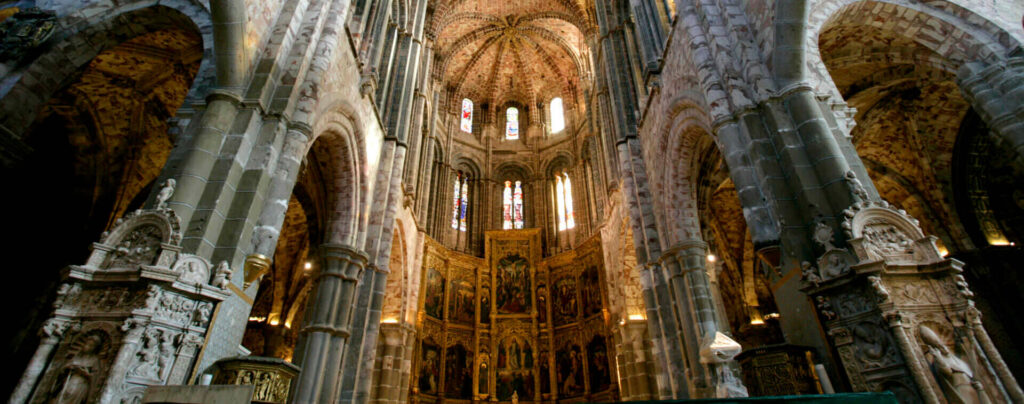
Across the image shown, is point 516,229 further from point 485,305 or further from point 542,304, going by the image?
point 485,305

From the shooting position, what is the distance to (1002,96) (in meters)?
6.49

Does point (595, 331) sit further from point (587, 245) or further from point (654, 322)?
point (654, 322)

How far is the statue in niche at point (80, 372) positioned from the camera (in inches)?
164

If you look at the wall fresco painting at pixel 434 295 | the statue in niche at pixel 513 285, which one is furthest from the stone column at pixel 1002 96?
the wall fresco painting at pixel 434 295

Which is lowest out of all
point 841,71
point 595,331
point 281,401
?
point 281,401

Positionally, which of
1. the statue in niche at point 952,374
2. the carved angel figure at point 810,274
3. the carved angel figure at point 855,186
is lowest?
the statue in niche at point 952,374

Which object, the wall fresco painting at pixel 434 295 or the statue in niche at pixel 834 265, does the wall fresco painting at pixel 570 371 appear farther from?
the statue in niche at pixel 834 265

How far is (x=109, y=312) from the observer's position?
4543 millimetres

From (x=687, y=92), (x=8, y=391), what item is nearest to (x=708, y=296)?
(x=687, y=92)

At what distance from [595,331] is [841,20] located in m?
13.8

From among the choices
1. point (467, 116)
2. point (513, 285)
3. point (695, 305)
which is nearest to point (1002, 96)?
point (695, 305)

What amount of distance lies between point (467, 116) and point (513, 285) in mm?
10192

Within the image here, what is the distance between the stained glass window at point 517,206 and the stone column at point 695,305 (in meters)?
13.8

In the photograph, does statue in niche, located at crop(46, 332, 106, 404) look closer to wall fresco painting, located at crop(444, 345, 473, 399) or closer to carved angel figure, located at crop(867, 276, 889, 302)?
carved angel figure, located at crop(867, 276, 889, 302)
